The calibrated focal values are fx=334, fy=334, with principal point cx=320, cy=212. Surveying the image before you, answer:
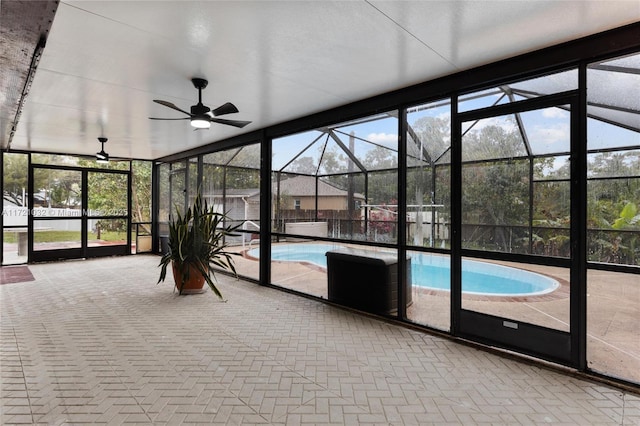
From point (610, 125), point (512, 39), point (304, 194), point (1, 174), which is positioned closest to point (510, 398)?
point (512, 39)

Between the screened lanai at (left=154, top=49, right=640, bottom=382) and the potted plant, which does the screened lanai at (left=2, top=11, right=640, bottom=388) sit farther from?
the potted plant

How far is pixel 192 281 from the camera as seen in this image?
5.25 meters

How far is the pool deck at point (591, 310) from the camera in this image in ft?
9.77

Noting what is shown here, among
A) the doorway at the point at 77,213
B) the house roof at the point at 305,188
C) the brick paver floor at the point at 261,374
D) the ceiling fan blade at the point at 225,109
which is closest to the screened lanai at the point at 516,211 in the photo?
the brick paver floor at the point at 261,374

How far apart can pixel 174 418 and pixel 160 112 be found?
13.5 ft

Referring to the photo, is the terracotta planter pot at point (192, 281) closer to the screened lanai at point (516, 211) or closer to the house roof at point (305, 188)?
the screened lanai at point (516, 211)

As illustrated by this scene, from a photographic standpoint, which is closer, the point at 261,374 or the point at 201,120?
the point at 261,374

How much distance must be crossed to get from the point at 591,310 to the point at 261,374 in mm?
4149

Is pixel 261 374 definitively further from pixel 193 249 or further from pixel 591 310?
pixel 591 310

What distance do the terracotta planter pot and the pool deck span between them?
1415 mm

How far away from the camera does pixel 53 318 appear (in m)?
4.08

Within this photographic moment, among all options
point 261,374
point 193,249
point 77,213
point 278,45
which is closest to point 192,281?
point 193,249

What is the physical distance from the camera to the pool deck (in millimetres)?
2977

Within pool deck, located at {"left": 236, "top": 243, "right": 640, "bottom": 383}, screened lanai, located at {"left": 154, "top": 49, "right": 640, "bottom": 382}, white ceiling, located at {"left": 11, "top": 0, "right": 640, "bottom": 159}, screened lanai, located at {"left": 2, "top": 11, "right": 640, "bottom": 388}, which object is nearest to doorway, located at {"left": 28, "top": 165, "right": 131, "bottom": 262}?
screened lanai, located at {"left": 2, "top": 11, "right": 640, "bottom": 388}
